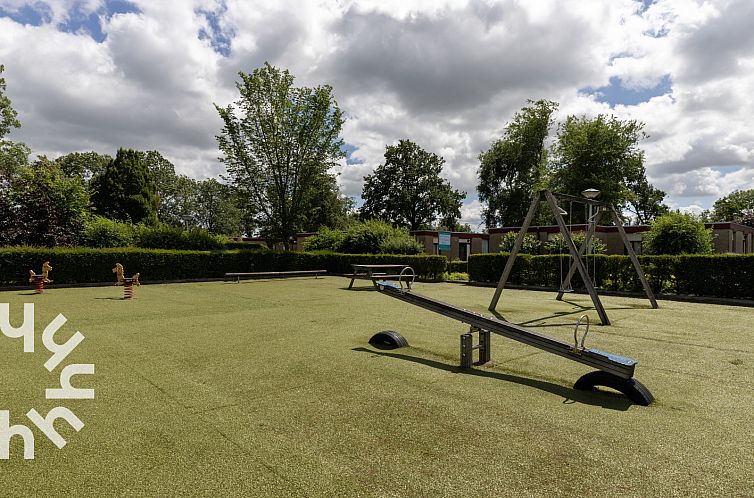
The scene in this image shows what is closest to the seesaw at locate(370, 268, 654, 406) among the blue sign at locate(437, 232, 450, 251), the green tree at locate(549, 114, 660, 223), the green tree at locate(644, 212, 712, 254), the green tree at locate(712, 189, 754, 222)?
the green tree at locate(644, 212, 712, 254)

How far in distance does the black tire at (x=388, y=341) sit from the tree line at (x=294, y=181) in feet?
17.0

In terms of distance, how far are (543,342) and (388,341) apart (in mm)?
2388

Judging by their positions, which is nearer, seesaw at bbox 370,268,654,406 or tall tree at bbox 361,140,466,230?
seesaw at bbox 370,268,654,406

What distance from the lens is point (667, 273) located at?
14641 millimetres

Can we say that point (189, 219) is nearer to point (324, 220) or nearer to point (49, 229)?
point (324, 220)

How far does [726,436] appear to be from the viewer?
3379mm

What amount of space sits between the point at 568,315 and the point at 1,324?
1192cm

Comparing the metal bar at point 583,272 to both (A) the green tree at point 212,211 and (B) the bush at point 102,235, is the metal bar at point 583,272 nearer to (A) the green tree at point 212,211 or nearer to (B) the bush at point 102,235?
(B) the bush at point 102,235

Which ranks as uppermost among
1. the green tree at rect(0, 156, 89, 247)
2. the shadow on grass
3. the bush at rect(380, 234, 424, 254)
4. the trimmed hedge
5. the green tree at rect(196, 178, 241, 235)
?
the green tree at rect(196, 178, 241, 235)

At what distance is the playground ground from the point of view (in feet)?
8.86

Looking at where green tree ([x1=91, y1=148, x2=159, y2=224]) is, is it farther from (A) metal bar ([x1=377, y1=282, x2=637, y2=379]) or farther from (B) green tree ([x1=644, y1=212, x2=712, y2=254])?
(A) metal bar ([x1=377, y1=282, x2=637, y2=379])

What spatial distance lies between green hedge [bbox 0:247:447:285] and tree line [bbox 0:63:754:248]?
310 centimetres

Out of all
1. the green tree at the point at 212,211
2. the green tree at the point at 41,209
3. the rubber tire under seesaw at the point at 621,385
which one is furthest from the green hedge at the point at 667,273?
the green tree at the point at 212,211

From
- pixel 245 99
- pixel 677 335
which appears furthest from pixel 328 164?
pixel 677 335
